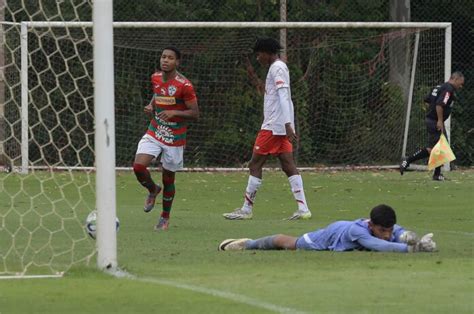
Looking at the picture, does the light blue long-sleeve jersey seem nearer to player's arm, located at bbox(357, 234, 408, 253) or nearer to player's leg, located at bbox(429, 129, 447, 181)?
player's arm, located at bbox(357, 234, 408, 253)

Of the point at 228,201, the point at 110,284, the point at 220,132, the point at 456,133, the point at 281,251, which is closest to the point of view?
the point at 110,284

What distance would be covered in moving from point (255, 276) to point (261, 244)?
1856mm

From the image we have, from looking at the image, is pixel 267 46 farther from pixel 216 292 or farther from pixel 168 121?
pixel 216 292

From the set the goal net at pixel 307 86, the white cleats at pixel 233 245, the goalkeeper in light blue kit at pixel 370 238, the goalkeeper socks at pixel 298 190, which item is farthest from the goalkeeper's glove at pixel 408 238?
the goal net at pixel 307 86

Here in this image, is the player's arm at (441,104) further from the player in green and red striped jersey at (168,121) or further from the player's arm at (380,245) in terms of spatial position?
the player's arm at (380,245)

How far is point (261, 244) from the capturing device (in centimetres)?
1101

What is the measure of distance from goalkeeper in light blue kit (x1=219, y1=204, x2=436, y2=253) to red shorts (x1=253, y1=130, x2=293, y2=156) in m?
4.08

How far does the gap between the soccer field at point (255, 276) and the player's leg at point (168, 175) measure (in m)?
0.18

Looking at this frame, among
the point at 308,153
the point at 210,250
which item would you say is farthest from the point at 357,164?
the point at 210,250

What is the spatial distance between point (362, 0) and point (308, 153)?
6359 millimetres

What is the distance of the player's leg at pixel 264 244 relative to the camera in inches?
430

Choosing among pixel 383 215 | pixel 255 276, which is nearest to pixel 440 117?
pixel 383 215

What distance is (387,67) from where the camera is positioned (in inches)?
1057

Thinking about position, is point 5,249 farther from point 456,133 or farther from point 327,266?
point 456,133
